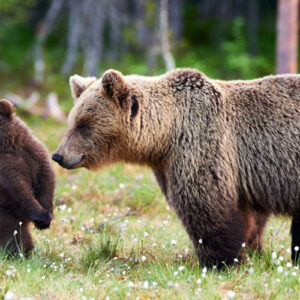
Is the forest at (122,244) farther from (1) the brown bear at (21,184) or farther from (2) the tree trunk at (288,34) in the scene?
(1) the brown bear at (21,184)

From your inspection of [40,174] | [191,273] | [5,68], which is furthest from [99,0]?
[191,273]

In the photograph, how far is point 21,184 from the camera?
18.0 ft

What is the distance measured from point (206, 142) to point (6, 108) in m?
2.01

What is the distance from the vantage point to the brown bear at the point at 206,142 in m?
5.27

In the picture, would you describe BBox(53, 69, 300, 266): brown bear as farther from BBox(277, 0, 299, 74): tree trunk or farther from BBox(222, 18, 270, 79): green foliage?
BBox(222, 18, 270, 79): green foliage

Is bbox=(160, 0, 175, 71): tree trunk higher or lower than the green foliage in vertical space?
higher

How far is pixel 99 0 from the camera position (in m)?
17.3

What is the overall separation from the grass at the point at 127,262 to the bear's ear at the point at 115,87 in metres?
1.10

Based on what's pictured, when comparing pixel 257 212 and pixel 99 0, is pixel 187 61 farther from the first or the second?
pixel 257 212

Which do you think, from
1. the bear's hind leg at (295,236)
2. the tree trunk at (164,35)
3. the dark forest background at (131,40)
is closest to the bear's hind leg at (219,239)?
the bear's hind leg at (295,236)

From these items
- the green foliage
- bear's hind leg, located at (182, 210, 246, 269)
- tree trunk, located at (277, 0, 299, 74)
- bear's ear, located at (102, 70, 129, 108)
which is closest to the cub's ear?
bear's ear, located at (102, 70, 129, 108)

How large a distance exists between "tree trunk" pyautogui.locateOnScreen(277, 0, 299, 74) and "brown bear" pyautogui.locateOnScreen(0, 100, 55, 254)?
35.5ft

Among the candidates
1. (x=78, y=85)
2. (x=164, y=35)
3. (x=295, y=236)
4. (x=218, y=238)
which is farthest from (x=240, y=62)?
(x=218, y=238)

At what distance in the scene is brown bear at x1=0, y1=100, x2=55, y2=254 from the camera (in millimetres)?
5457
